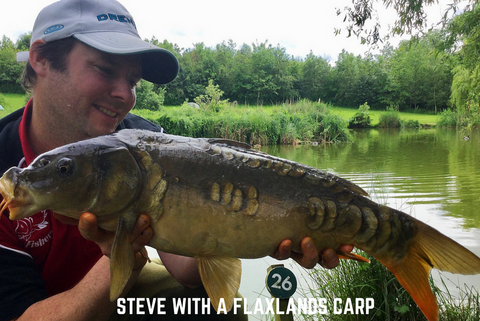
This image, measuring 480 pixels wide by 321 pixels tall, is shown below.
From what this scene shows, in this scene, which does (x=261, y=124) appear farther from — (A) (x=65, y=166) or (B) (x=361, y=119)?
(B) (x=361, y=119)

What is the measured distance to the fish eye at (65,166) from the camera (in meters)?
1.00

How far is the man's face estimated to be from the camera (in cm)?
154

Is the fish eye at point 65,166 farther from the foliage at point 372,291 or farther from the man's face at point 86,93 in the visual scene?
the foliage at point 372,291

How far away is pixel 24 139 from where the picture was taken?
58.9 inches

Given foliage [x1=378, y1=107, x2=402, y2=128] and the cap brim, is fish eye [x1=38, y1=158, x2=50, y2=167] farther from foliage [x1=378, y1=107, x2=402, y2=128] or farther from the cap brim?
foliage [x1=378, y1=107, x2=402, y2=128]

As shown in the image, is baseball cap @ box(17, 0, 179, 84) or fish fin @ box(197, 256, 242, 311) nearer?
fish fin @ box(197, 256, 242, 311)

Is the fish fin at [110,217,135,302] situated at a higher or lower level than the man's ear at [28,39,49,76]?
lower

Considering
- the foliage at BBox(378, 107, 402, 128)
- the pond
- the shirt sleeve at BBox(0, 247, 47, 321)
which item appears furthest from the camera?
the foliage at BBox(378, 107, 402, 128)

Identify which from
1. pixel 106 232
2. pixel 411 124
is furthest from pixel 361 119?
pixel 106 232

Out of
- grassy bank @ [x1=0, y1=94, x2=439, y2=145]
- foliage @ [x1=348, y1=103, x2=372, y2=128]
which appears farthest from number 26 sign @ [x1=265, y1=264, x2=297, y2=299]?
foliage @ [x1=348, y1=103, x2=372, y2=128]

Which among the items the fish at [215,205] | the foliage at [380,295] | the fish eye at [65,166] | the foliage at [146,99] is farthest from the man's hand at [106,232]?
the foliage at [146,99]

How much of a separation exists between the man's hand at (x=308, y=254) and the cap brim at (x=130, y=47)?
3.37ft

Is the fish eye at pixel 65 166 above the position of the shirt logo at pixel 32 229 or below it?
above

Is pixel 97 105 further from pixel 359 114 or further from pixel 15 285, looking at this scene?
pixel 359 114
